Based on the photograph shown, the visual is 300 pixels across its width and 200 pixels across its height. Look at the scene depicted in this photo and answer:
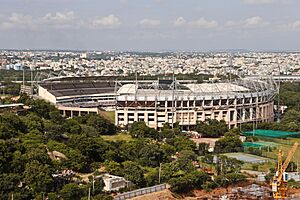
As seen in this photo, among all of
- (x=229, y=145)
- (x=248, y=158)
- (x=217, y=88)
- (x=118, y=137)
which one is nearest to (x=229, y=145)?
(x=229, y=145)

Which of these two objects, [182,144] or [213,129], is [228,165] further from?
[213,129]

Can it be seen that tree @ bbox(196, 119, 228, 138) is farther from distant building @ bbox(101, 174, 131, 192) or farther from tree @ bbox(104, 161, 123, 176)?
distant building @ bbox(101, 174, 131, 192)

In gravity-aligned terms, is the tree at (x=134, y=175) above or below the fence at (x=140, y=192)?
above

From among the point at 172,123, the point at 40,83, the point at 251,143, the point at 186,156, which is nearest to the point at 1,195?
the point at 186,156

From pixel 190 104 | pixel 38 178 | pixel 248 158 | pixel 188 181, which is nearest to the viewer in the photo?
pixel 38 178

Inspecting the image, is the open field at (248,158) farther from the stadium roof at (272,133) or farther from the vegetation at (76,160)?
the stadium roof at (272,133)

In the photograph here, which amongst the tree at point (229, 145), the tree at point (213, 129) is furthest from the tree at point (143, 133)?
the tree at point (229, 145)

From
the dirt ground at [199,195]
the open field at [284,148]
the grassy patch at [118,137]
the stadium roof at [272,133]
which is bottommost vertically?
the dirt ground at [199,195]

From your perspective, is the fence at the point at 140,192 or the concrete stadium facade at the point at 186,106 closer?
the fence at the point at 140,192

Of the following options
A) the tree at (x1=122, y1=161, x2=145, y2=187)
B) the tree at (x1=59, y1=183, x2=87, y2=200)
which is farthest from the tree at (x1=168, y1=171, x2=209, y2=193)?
the tree at (x1=59, y1=183, x2=87, y2=200)

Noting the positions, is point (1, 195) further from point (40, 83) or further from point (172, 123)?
point (40, 83)
